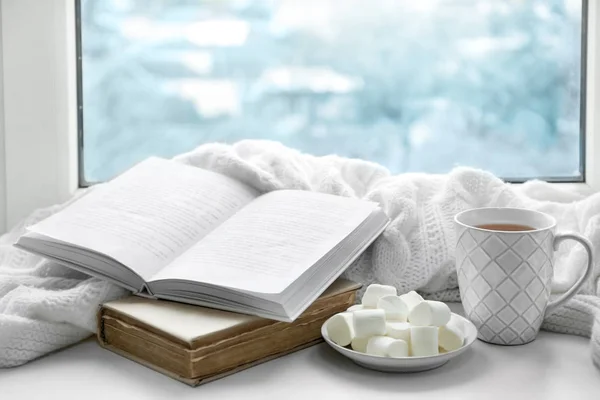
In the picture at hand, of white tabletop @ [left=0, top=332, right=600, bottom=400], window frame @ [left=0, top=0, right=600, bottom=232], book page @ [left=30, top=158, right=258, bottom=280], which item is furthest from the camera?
window frame @ [left=0, top=0, right=600, bottom=232]

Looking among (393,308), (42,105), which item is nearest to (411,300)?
(393,308)

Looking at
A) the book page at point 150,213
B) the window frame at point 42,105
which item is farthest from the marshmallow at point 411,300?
the window frame at point 42,105

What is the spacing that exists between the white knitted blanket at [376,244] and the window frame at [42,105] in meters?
0.11

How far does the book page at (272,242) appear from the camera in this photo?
91cm

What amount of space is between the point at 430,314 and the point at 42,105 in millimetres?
730

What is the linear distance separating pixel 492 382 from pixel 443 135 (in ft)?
2.06

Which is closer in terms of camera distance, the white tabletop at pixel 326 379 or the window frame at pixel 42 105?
the white tabletop at pixel 326 379

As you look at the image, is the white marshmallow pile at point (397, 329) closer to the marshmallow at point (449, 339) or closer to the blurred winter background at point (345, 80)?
the marshmallow at point (449, 339)

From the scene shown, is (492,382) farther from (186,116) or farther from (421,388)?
(186,116)

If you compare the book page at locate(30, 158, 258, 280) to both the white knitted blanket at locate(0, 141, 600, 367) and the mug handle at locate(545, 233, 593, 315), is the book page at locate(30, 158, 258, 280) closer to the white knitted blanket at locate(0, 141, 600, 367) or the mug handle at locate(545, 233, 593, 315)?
the white knitted blanket at locate(0, 141, 600, 367)

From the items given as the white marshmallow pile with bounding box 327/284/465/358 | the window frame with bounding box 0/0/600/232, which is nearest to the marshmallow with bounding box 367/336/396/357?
the white marshmallow pile with bounding box 327/284/465/358

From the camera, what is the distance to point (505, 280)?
91 cm

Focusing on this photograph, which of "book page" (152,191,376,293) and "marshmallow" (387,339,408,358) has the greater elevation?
"book page" (152,191,376,293)

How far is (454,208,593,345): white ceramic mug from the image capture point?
899 millimetres
